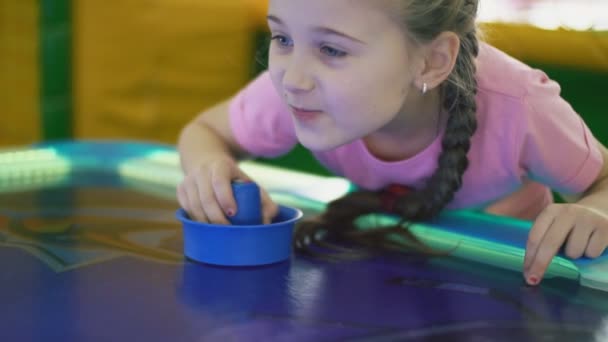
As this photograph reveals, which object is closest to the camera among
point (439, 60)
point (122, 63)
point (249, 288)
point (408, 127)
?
point (249, 288)

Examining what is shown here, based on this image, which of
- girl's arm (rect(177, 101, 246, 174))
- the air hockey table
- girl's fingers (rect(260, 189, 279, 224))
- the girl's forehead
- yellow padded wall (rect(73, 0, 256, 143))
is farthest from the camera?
yellow padded wall (rect(73, 0, 256, 143))

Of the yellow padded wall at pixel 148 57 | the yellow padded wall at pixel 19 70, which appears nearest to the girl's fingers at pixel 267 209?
the yellow padded wall at pixel 148 57

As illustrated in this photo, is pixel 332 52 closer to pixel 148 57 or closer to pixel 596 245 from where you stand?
pixel 596 245

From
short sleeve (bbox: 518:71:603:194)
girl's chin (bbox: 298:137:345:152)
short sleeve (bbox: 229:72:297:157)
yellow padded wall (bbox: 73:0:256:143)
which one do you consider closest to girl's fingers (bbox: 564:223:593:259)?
short sleeve (bbox: 518:71:603:194)

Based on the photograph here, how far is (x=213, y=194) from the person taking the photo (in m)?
0.83

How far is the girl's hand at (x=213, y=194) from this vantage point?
0.82 metres

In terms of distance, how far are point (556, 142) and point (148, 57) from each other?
3.87 ft

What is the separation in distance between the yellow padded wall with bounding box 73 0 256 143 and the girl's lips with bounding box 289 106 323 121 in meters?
1.13

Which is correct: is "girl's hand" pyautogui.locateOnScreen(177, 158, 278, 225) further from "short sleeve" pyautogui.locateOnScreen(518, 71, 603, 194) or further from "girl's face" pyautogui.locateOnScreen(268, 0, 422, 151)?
"short sleeve" pyautogui.locateOnScreen(518, 71, 603, 194)

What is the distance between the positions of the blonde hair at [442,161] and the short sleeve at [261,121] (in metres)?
0.13

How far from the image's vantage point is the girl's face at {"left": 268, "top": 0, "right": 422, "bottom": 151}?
29.2 inches

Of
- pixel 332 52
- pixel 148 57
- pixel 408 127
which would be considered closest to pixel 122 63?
pixel 148 57

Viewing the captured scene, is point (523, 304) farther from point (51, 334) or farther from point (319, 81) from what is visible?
point (51, 334)

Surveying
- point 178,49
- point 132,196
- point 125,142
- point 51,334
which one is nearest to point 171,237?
point 132,196
